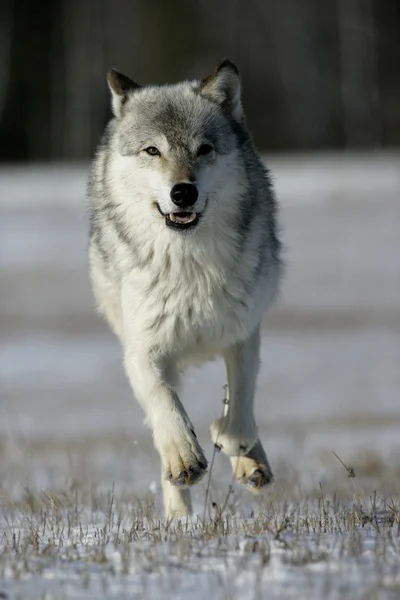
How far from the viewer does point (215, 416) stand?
1175 centimetres

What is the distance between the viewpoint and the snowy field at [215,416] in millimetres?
4109

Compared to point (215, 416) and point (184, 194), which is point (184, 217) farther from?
point (215, 416)

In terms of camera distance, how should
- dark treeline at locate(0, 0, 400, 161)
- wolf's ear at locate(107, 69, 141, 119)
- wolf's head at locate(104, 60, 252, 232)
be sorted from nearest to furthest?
wolf's head at locate(104, 60, 252, 232) < wolf's ear at locate(107, 69, 141, 119) < dark treeline at locate(0, 0, 400, 161)

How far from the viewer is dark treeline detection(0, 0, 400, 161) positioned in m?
30.2

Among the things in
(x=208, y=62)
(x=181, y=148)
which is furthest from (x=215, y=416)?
(x=208, y=62)

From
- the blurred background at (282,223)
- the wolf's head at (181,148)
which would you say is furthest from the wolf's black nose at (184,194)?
the blurred background at (282,223)

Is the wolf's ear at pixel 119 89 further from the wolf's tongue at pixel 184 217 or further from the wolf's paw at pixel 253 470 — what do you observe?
the wolf's paw at pixel 253 470

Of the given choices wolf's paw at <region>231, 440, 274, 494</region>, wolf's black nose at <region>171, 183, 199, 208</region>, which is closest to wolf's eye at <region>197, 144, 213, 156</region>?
wolf's black nose at <region>171, 183, 199, 208</region>

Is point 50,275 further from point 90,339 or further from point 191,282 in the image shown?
point 191,282

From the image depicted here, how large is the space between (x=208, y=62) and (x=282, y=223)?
1177cm


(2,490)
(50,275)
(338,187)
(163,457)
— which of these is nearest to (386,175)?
(338,187)

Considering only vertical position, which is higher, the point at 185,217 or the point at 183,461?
the point at 185,217

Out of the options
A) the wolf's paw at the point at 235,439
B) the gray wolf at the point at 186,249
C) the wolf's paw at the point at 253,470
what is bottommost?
the wolf's paw at the point at 253,470

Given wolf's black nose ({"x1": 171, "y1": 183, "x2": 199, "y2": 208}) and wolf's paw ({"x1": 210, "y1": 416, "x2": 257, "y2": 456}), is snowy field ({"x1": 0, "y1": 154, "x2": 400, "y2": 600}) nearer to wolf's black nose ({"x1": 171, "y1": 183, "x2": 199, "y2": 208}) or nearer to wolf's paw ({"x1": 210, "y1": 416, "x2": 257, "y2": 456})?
wolf's paw ({"x1": 210, "y1": 416, "x2": 257, "y2": 456})
